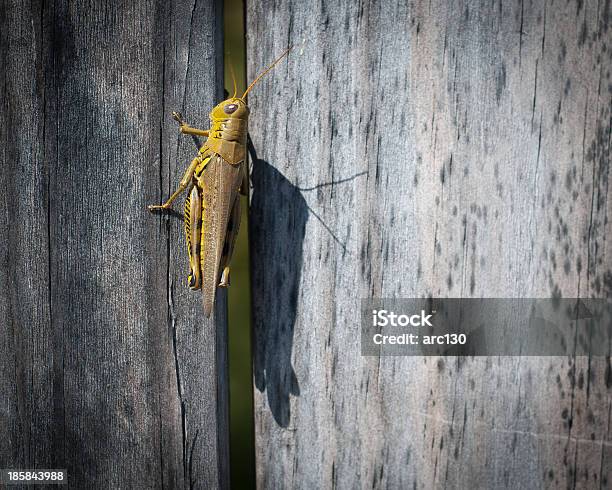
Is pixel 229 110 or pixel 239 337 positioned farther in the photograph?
pixel 239 337

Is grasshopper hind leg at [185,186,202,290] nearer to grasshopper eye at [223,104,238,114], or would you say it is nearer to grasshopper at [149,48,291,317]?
grasshopper at [149,48,291,317]

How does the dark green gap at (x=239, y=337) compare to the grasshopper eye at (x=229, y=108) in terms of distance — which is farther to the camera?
the dark green gap at (x=239, y=337)

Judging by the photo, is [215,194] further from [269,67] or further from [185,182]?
[269,67]

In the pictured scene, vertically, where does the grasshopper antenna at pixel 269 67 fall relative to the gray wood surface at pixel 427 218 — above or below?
above

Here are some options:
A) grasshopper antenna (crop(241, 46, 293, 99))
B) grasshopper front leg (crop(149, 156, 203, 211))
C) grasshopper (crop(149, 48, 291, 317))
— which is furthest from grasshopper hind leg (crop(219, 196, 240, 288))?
grasshopper antenna (crop(241, 46, 293, 99))

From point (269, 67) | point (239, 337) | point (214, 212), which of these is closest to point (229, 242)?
point (214, 212)

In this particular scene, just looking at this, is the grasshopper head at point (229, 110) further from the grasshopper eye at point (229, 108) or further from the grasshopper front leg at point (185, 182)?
the grasshopper front leg at point (185, 182)

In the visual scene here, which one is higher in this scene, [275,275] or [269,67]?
[269,67]

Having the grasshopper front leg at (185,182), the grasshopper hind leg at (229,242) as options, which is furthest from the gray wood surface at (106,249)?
the grasshopper hind leg at (229,242)
